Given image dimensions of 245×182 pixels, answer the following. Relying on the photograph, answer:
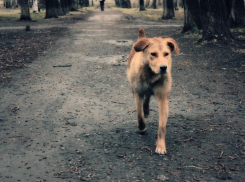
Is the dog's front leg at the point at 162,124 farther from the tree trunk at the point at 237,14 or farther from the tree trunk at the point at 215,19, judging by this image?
the tree trunk at the point at 237,14

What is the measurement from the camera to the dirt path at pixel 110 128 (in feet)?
12.6

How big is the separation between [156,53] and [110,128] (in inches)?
62.8

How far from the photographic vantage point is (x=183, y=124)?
5.35m

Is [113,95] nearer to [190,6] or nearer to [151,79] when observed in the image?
[151,79]

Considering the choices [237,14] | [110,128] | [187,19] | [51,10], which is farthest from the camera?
[51,10]

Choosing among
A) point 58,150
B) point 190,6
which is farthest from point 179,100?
point 190,6

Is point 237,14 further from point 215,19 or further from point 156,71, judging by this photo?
point 156,71

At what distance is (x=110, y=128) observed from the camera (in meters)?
5.19

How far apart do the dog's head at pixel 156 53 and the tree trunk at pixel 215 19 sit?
901cm

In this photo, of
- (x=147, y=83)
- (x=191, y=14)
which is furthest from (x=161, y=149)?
(x=191, y=14)

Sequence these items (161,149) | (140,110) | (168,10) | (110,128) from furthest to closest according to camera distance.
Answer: (168,10) < (110,128) < (140,110) < (161,149)

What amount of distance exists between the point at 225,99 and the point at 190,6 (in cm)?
1044

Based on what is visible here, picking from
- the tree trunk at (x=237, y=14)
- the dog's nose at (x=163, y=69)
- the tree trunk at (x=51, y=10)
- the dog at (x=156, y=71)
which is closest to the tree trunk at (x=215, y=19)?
the tree trunk at (x=237, y=14)

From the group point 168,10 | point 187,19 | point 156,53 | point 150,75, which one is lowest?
Answer: point 150,75
